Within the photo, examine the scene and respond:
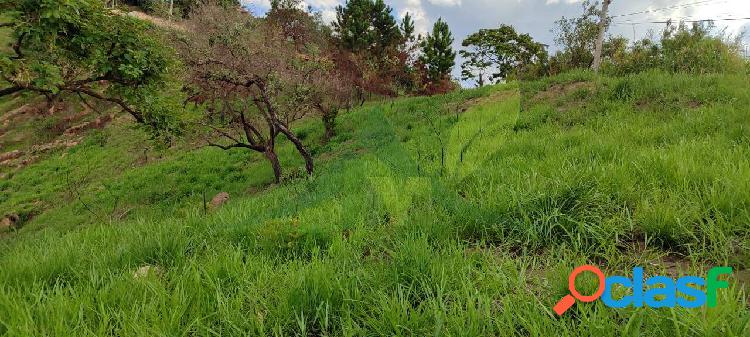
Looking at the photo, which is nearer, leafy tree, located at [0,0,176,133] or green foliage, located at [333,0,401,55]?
leafy tree, located at [0,0,176,133]

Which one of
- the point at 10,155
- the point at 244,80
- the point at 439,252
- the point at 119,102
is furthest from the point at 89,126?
the point at 439,252

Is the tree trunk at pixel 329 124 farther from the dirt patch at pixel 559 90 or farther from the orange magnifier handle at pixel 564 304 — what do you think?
the orange magnifier handle at pixel 564 304

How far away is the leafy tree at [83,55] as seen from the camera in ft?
21.4

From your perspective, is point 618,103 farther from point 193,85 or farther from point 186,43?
point 186,43

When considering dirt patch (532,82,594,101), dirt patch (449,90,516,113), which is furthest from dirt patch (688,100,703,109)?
dirt patch (449,90,516,113)

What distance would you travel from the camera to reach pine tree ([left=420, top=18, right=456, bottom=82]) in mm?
Answer: 45562

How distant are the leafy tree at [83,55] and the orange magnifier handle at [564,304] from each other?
27.6ft

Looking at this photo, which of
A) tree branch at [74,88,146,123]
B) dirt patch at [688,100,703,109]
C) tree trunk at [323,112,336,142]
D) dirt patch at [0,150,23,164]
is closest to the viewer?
dirt patch at [688,100,703,109]

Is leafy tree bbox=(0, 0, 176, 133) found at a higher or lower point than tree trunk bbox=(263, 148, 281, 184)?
higher

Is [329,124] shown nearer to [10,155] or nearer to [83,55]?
[83,55]

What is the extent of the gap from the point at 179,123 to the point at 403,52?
1370 inches

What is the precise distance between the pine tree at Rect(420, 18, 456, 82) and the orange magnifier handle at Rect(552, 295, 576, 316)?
45.9 m

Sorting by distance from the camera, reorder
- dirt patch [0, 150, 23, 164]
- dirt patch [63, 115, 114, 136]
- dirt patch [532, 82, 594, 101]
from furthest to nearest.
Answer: dirt patch [63, 115, 114, 136]
dirt patch [0, 150, 23, 164]
dirt patch [532, 82, 594, 101]

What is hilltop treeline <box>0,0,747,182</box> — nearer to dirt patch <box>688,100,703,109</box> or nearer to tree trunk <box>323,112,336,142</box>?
tree trunk <box>323,112,336,142</box>
